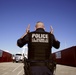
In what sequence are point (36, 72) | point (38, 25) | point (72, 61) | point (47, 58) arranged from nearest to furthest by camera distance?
point (36, 72)
point (47, 58)
point (38, 25)
point (72, 61)

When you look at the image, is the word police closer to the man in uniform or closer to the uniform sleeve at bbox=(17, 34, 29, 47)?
the man in uniform

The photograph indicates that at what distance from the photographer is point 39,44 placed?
3.70 metres

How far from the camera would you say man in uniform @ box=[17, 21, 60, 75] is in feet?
11.6

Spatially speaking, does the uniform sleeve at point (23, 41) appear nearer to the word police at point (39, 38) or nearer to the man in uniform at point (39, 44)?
the man in uniform at point (39, 44)

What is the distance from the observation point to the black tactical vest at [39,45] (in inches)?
143

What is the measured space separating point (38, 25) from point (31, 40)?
37cm

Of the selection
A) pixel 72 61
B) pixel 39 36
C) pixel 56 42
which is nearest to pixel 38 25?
pixel 39 36

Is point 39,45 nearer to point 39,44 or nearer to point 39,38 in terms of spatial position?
point 39,44

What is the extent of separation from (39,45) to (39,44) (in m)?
0.02

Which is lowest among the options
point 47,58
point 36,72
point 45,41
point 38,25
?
point 36,72

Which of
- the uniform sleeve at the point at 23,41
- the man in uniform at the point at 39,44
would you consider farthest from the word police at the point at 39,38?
the uniform sleeve at the point at 23,41

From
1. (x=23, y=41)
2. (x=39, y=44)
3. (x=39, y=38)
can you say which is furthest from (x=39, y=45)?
(x=23, y=41)

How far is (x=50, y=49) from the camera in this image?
3.73m

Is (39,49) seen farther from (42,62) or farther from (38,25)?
(38,25)
